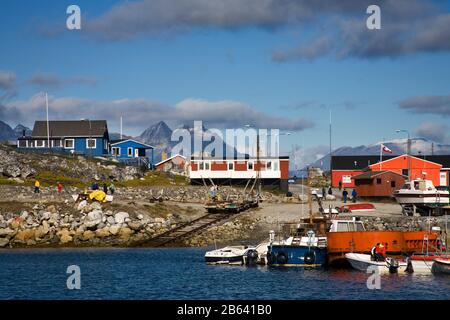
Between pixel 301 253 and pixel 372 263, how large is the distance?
5752mm

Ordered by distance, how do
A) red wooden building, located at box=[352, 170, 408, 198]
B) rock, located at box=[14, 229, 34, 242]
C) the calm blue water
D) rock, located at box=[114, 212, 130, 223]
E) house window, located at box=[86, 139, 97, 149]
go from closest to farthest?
the calm blue water
rock, located at box=[14, 229, 34, 242]
rock, located at box=[114, 212, 130, 223]
red wooden building, located at box=[352, 170, 408, 198]
house window, located at box=[86, 139, 97, 149]

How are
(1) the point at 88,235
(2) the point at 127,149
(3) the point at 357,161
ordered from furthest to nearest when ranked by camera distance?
(2) the point at 127,149
(3) the point at 357,161
(1) the point at 88,235

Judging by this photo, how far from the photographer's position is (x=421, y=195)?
77.5m

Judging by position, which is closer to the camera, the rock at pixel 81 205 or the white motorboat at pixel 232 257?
the white motorboat at pixel 232 257

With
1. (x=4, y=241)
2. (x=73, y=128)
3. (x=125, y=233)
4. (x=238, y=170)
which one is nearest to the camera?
(x=4, y=241)

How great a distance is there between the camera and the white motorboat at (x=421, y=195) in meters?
76.9

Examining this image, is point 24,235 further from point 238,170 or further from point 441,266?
point 238,170

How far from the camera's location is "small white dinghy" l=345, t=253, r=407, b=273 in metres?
48.0

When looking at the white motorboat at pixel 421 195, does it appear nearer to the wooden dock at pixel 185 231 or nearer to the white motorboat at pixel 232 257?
the wooden dock at pixel 185 231

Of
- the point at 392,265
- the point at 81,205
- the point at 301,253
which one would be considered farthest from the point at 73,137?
the point at 392,265

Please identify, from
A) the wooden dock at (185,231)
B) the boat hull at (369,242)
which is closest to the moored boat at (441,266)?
the boat hull at (369,242)

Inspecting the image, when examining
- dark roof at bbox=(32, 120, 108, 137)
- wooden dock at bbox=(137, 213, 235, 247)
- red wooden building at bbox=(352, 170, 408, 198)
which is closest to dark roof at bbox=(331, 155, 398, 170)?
red wooden building at bbox=(352, 170, 408, 198)

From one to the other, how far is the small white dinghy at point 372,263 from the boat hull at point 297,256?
2.59 meters

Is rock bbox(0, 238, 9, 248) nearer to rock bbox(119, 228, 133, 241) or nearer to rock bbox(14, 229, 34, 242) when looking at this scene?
rock bbox(14, 229, 34, 242)
